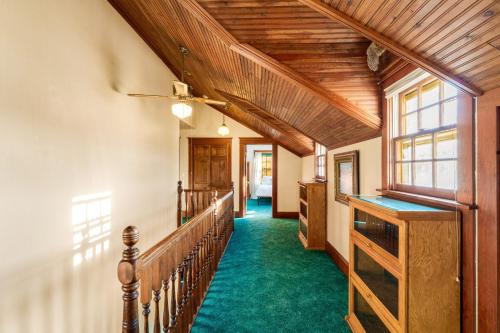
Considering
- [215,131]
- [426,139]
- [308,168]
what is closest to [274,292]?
[426,139]

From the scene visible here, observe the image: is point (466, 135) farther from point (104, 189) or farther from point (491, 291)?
point (104, 189)

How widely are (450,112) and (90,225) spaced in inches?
120

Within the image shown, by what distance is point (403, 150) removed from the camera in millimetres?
1900

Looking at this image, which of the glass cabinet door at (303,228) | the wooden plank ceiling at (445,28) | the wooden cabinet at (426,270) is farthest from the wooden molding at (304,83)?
the glass cabinet door at (303,228)

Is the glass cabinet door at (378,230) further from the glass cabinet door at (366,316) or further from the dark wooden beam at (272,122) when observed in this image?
the dark wooden beam at (272,122)

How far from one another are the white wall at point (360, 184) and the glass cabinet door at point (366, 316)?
3.25 ft

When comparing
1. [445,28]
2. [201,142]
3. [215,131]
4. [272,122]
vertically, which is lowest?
[445,28]

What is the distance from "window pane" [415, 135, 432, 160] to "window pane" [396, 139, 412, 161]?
0.08 metres

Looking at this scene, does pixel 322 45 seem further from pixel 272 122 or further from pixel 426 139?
pixel 272 122

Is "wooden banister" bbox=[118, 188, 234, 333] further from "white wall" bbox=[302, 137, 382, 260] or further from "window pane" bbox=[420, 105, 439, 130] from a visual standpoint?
"window pane" bbox=[420, 105, 439, 130]

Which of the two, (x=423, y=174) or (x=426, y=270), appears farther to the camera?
(x=423, y=174)

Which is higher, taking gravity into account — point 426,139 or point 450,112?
point 450,112

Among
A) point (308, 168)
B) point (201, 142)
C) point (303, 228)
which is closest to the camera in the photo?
point (303, 228)

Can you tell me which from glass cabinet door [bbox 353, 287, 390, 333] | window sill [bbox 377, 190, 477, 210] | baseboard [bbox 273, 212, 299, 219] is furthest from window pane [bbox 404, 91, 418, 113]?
baseboard [bbox 273, 212, 299, 219]
